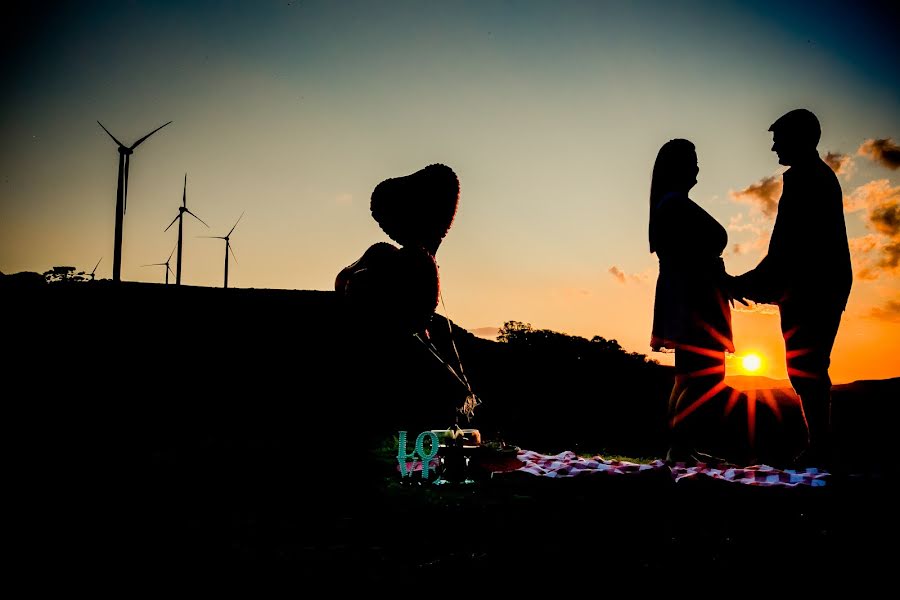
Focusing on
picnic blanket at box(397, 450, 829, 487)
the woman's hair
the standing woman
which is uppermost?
the woman's hair

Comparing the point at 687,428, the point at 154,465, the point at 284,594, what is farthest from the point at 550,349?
the point at 284,594

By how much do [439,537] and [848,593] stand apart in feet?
Result: 4.39

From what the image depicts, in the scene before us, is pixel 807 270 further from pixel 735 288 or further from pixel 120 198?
pixel 120 198

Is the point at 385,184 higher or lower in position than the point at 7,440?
higher

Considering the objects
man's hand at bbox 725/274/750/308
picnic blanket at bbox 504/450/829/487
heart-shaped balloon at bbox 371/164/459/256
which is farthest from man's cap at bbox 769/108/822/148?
heart-shaped balloon at bbox 371/164/459/256

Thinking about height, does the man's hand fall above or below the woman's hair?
below

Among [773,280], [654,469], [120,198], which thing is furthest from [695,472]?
[120,198]

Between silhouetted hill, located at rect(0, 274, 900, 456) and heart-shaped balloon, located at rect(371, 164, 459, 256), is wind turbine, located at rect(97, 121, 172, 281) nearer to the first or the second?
silhouetted hill, located at rect(0, 274, 900, 456)

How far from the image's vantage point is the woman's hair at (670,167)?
5.11 meters

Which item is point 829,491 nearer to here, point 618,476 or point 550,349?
point 618,476

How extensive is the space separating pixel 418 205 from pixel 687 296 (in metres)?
2.66

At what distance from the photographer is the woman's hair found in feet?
16.8

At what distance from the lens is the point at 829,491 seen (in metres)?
3.26

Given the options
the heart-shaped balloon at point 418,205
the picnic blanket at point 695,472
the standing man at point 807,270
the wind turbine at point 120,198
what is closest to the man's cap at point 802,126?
the standing man at point 807,270
